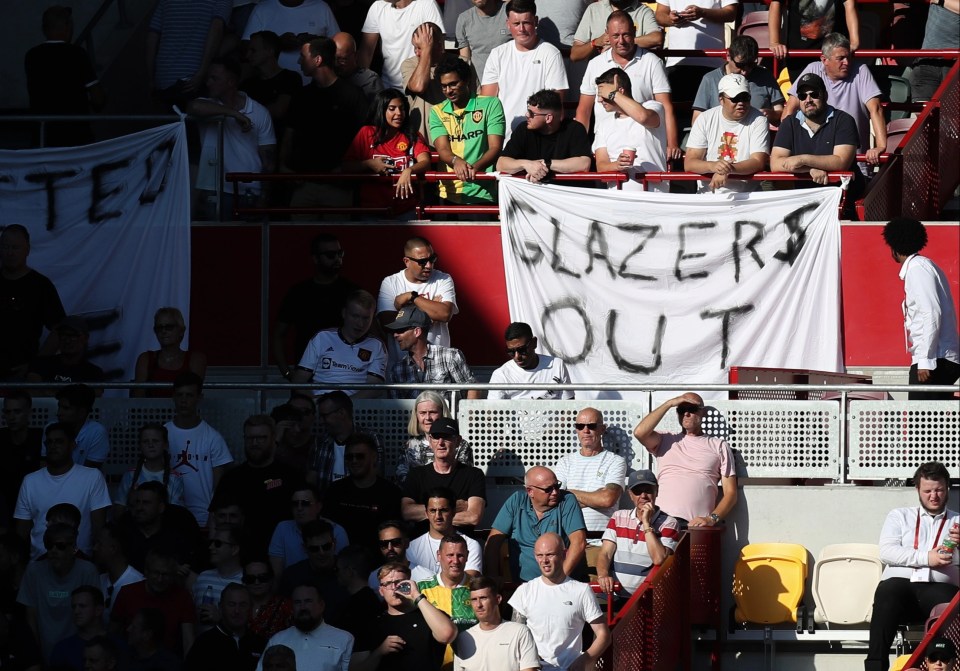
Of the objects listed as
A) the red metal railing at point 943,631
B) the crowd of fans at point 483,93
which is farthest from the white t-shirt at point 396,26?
the red metal railing at point 943,631

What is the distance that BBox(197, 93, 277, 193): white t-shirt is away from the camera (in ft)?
54.9

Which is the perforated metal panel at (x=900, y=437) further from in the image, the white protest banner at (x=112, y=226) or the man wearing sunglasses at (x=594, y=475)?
the white protest banner at (x=112, y=226)

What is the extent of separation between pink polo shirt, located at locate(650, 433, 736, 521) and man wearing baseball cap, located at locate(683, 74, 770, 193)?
2.96 metres

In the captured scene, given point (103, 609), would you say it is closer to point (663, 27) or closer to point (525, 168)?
point (525, 168)

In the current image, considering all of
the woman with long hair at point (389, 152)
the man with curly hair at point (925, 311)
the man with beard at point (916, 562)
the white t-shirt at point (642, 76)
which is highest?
the white t-shirt at point (642, 76)

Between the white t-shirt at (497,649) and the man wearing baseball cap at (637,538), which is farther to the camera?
the man wearing baseball cap at (637,538)

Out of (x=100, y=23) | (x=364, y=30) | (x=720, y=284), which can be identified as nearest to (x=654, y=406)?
(x=720, y=284)

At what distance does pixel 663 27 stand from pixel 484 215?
3.25 m

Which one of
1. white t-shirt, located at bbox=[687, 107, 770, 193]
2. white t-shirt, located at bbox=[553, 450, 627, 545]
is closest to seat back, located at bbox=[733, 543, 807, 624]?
white t-shirt, located at bbox=[553, 450, 627, 545]

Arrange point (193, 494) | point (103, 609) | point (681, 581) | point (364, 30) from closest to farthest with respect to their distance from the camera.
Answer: point (103, 609) → point (681, 581) → point (193, 494) → point (364, 30)

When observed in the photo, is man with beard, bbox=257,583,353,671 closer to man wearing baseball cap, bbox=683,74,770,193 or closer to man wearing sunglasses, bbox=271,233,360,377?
man wearing sunglasses, bbox=271,233,360,377

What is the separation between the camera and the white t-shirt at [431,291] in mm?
14969

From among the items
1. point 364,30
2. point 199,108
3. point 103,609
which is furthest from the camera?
point 364,30

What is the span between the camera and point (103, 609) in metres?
12.0
